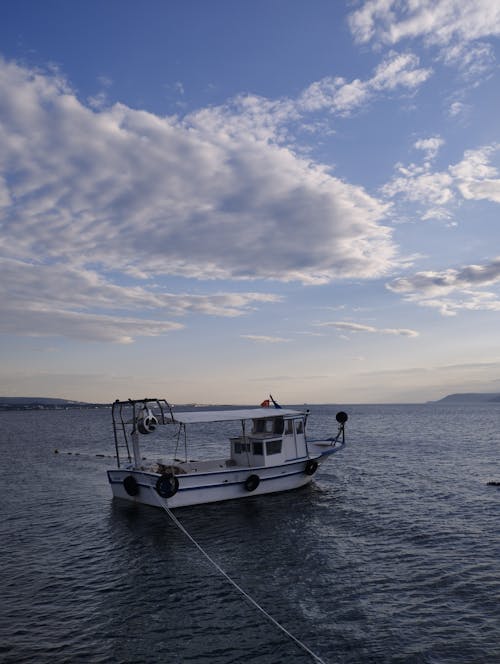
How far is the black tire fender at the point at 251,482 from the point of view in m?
28.6

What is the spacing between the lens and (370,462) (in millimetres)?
47875

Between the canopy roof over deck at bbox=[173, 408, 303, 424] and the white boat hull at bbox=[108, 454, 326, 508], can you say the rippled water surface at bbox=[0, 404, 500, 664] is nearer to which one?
the white boat hull at bbox=[108, 454, 326, 508]

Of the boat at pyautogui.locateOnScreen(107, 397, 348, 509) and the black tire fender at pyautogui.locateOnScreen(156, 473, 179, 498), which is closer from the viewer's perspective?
the black tire fender at pyautogui.locateOnScreen(156, 473, 179, 498)

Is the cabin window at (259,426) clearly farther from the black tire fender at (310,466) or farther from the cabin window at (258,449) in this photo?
the black tire fender at (310,466)

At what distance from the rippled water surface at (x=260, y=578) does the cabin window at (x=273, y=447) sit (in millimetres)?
2837

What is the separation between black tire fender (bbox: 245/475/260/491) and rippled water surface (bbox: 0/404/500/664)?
0.94 metres

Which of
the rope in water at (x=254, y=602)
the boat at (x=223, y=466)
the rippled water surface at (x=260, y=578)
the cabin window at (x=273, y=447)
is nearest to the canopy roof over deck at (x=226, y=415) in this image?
the boat at (x=223, y=466)

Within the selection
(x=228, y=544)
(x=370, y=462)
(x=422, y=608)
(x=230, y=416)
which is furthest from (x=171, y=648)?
(x=370, y=462)

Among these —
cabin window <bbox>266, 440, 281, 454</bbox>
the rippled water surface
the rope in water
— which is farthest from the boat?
the rope in water

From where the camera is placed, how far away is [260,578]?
17156 millimetres

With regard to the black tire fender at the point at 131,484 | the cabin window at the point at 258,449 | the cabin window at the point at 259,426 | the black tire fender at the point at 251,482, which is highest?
the cabin window at the point at 259,426

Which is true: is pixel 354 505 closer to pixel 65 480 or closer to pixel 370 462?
pixel 370 462

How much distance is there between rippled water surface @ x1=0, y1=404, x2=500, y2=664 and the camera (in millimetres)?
12609

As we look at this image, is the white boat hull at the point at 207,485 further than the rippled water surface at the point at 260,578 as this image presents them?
Yes
